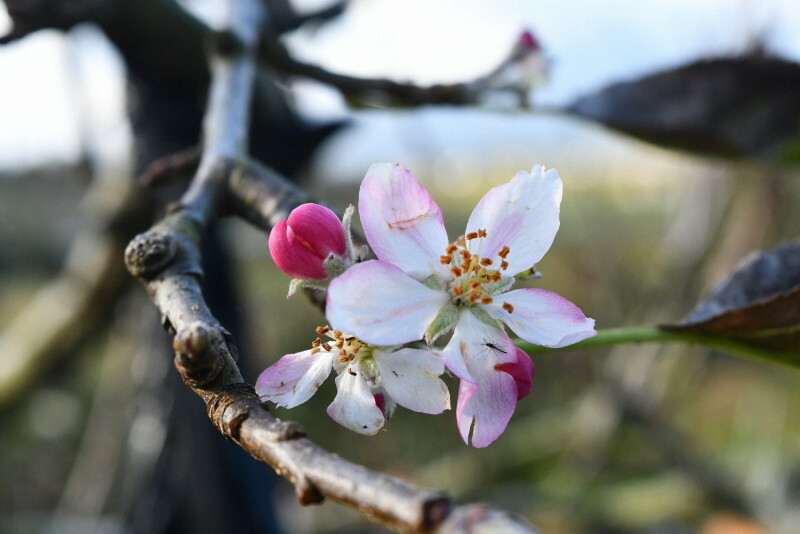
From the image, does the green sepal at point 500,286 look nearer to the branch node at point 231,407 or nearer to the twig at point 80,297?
the branch node at point 231,407

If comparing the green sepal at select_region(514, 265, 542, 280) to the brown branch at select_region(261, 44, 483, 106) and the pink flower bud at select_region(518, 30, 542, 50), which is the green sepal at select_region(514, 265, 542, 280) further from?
the pink flower bud at select_region(518, 30, 542, 50)

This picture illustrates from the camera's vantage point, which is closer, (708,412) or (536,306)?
(536,306)

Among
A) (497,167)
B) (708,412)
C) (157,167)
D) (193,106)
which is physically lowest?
(708,412)

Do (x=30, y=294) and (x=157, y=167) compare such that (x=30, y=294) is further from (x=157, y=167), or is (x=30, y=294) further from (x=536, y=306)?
(x=536, y=306)

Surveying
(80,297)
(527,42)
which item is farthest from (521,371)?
(80,297)

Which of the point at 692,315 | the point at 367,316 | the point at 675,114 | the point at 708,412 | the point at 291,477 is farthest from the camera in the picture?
the point at 708,412

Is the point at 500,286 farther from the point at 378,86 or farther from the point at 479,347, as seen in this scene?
the point at 378,86

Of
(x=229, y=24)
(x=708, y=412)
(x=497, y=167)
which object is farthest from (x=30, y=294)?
(x=708, y=412)

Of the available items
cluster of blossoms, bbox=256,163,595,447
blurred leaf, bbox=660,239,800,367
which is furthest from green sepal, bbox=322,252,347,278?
blurred leaf, bbox=660,239,800,367
